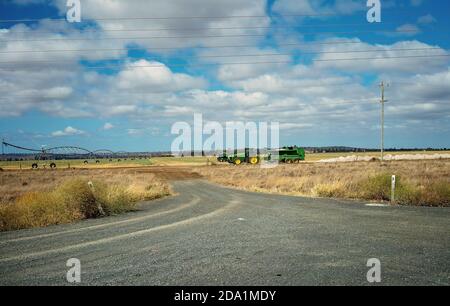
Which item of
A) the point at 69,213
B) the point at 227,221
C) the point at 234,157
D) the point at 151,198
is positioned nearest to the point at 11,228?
A: the point at 69,213

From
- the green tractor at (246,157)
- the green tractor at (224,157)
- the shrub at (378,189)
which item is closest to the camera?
the shrub at (378,189)

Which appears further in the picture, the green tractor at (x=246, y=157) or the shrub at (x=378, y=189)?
the green tractor at (x=246, y=157)

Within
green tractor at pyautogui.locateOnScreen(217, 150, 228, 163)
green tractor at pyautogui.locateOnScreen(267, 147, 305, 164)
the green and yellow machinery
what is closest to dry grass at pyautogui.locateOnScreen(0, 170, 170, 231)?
green tractor at pyautogui.locateOnScreen(267, 147, 305, 164)

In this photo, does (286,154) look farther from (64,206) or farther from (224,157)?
(64,206)

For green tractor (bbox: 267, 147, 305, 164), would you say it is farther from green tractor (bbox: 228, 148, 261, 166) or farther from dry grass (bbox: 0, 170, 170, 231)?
dry grass (bbox: 0, 170, 170, 231)

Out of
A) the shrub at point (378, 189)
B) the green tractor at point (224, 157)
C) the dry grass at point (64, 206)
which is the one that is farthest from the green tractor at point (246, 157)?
the dry grass at point (64, 206)

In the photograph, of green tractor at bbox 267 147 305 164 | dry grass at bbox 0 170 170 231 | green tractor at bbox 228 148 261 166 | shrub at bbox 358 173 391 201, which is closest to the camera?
dry grass at bbox 0 170 170 231

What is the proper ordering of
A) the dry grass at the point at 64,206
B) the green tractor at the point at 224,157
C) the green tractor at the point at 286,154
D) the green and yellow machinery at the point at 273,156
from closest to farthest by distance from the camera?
the dry grass at the point at 64,206 → the green tractor at the point at 286,154 → the green and yellow machinery at the point at 273,156 → the green tractor at the point at 224,157

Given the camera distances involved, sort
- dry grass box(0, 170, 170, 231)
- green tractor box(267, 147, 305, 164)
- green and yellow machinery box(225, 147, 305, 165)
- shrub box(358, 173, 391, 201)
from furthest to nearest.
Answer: green and yellow machinery box(225, 147, 305, 165)
green tractor box(267, 147, 305, 164)
shrub box(358, 173, 391, 201)
dry grass box(0, 170, 170, 231)

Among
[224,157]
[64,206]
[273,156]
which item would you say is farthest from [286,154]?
[64,206]

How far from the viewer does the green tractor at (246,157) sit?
71.4 meters

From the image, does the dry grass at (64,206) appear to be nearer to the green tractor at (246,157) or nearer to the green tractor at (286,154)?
the green tractor at (286,154)

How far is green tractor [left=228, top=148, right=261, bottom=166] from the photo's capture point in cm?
7144
